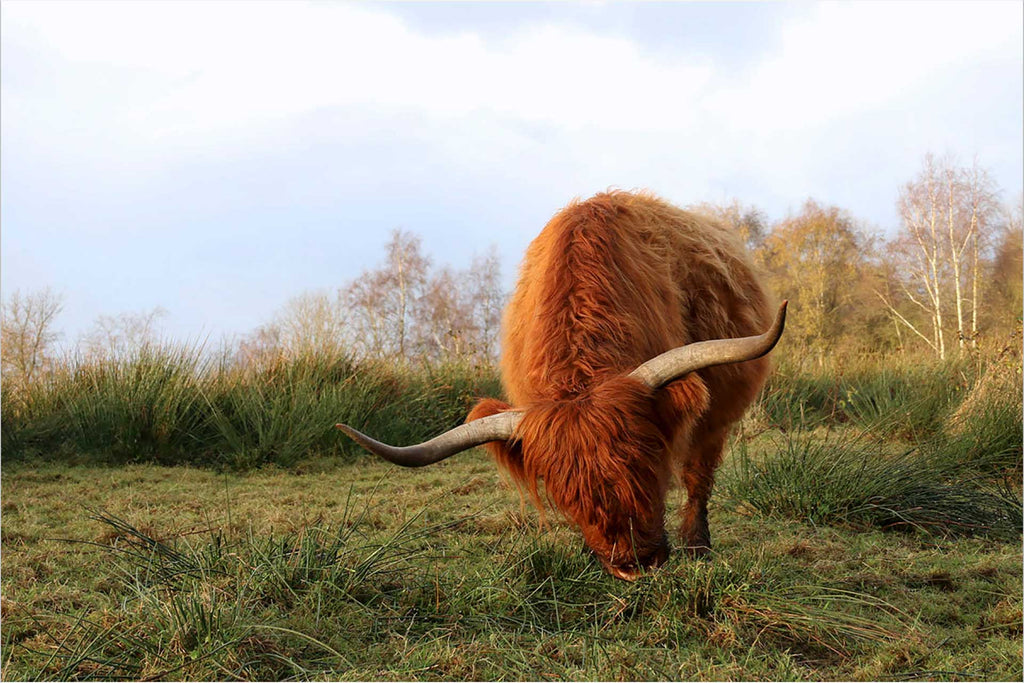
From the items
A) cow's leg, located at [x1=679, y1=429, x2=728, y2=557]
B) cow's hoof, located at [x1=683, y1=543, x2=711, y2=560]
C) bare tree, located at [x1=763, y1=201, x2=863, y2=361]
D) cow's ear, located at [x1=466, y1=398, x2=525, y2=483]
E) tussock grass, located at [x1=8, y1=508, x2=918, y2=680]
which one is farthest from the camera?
bare tree, located at [x1=763, y1=201, x2=863, y2=361]

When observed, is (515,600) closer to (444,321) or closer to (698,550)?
(698,550)

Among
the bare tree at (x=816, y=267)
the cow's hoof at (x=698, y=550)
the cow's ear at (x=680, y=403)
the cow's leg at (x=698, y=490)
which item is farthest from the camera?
the bare tree at (x=816, y=267)

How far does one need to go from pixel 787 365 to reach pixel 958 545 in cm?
735

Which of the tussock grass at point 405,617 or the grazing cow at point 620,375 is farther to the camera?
the grazing cow at point 620,375

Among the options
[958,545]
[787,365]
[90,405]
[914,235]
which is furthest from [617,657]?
[914,235]

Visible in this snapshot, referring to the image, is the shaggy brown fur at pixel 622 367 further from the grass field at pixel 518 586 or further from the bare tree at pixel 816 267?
the bare tree at pixel 816 267

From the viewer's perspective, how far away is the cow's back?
3.80 metres

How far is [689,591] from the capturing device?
11.4 ft

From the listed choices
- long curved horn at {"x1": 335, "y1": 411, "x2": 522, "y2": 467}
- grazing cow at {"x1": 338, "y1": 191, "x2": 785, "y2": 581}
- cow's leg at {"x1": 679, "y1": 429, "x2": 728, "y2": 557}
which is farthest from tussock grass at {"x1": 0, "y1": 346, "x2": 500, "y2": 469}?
long curved horn at {"x1": 335, "y1": 411, "x2": 522, "y2": 467}

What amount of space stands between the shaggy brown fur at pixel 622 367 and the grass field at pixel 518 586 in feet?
1.43

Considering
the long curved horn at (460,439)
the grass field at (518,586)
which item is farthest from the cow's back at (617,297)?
the grass field at (518,586)

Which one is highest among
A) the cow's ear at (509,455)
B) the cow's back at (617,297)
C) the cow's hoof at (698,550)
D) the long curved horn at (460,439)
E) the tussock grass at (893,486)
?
the cow's back at (617,297)

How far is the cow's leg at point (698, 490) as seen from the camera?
15.6ft

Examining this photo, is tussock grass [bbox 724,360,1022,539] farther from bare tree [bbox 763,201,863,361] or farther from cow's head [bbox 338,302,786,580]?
bare tree [bbox 763,201,863,361]
